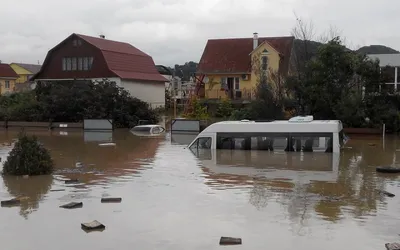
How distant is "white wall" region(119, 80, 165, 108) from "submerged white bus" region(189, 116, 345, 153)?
91.7 feet

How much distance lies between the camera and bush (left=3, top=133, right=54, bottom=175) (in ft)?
52.8

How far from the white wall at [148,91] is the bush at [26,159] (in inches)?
1294

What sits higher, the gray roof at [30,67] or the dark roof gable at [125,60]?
the gray roof at [30,67]

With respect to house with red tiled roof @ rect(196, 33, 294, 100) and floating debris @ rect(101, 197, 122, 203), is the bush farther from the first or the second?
house with red tiled roof @ rect(196, 33, 294, 100)

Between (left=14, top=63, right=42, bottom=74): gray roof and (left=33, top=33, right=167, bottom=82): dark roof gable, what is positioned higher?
(left=14, top=63, right=42, bottom=74): gray roof

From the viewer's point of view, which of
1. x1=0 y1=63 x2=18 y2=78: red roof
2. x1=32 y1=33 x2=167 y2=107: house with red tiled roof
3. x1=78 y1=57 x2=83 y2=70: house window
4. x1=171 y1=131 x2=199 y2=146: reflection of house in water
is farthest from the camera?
x1=0 y1=63 x2=18 y2=78: red roof

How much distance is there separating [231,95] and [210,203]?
1458 inches

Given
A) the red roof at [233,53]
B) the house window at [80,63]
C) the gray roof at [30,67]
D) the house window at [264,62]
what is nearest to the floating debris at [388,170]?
the house window at [264,62]

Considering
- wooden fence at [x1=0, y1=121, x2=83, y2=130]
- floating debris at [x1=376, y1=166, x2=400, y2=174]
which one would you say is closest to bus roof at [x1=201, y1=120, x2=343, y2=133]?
floating debris at [x1=376, y1=166, x2=400, y2=174]

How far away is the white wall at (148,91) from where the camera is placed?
50.8m

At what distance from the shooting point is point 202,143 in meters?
23.1

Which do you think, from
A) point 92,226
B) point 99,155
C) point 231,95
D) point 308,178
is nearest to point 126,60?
point 231,95

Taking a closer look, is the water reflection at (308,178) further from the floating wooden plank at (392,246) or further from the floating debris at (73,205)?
the floating debris at (73,205)

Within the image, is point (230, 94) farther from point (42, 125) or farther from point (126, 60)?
point (42, 125)
